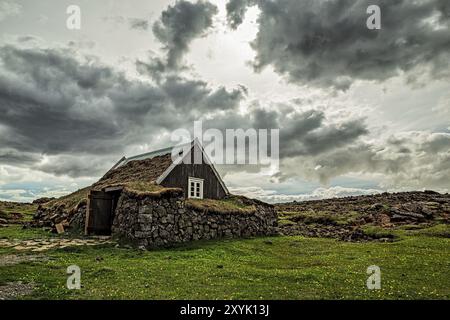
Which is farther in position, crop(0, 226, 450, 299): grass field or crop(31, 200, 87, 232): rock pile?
crop(31, 200, 87, 232): rock pile

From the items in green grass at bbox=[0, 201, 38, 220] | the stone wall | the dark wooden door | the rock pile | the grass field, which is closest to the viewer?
the grass field

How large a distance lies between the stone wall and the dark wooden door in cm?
158

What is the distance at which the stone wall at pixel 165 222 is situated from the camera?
926 inches

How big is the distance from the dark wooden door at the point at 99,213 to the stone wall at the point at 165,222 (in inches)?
62.2

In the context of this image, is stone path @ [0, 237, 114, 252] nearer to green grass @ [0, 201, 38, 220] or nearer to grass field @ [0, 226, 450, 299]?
grass field @ [0, 226, 450, 299]

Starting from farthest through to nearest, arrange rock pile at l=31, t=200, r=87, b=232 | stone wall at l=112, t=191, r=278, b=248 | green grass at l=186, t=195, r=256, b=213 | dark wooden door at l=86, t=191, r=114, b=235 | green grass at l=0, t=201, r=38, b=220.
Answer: green grass at l=0, t=201, r=38, b=220, rock pile at l=31, t=200, r=87, b=232, green grass at l=186, t=195, r=256, b=213, dark wooden door at l=86, t=191, r=114, b=235, stone wall at l=112, t=191, r=278, b=248

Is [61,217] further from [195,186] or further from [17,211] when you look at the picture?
[17,211]

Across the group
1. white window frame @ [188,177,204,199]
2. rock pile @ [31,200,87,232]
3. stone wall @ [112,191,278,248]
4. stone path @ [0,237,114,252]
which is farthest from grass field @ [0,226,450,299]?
rock pile @ [31,200,87,232]

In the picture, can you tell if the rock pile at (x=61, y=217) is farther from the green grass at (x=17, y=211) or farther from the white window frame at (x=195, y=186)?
the green grass at (x=17, y=211)

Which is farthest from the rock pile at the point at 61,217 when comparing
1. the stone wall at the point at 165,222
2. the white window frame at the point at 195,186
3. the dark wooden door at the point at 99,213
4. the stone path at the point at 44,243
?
the white window frame at the point at 195,186

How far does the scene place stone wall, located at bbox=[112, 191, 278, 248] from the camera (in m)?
23.5
